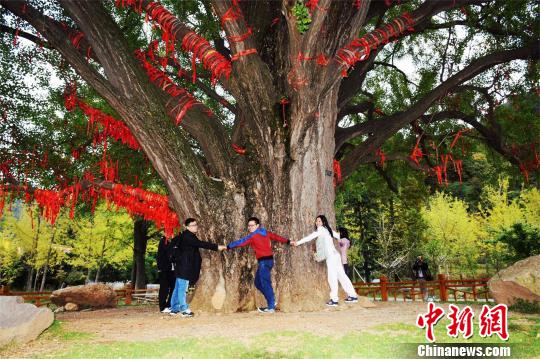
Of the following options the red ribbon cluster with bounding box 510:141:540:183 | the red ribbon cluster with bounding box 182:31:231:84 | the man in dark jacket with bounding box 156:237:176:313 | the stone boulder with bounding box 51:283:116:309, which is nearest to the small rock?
the stone boulder with bounding box 51:283:116:309

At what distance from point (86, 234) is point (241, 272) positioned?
25.5 m

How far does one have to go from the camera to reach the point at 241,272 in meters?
7.49

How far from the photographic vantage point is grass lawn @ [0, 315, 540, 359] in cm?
402

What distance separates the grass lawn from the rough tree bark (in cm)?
247

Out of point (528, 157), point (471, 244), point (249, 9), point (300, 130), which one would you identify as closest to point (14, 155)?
point (249, 9)

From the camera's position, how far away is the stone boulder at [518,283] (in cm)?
743

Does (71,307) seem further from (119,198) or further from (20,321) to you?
(20,321)

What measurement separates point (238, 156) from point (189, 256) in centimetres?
208

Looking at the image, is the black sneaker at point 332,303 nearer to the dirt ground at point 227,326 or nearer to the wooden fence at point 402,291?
the dirt ground at point 227,326

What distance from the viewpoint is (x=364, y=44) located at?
21.3 feet

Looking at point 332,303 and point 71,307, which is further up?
point 332,303

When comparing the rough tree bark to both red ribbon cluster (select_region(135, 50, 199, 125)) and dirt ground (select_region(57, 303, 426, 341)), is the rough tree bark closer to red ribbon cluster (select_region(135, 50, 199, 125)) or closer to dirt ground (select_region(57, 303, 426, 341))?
red ribbon cluster (select_region(135, 50, 199, 125))

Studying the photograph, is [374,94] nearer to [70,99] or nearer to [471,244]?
[70,99]

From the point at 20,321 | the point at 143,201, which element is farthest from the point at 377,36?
the point at 20,321
